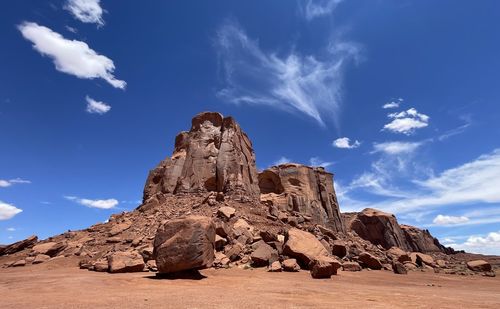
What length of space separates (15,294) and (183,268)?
6.69 meters

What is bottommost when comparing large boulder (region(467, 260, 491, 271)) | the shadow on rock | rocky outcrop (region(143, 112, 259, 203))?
the shadow on rock

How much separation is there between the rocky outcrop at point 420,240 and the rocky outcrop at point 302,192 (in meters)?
35.6

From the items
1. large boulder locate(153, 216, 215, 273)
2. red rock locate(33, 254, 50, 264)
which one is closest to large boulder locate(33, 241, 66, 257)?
red rock locate(33, 254, 50, 264)

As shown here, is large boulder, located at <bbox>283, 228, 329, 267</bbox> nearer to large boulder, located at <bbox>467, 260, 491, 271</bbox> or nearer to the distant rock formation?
large boulder, located at <bbox>467, 260, 491, 271</bbox>

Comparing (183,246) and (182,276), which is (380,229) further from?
(183,246)

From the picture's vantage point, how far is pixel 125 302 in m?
8.91

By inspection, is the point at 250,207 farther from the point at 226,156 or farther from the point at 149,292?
the point at 149,292

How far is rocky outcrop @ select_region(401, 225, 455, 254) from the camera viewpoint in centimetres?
8294

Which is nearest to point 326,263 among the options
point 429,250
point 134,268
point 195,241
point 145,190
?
point 195,241

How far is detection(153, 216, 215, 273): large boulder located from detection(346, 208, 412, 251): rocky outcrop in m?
64.0

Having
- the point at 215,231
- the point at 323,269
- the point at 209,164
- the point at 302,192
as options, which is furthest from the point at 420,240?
the point at 215,231

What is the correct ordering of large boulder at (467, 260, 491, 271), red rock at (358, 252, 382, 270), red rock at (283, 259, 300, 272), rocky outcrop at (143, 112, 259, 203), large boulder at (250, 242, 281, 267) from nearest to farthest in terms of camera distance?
red rock at (283, 259, 300, 272) < large boulder at (250, 242, 281, 267) < red rock at (358, 252, 382, 270) < large boulder at (467, 260, 491, 271) < rocky outcrop at (143, 112, 259, 203)

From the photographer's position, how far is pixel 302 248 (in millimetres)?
21766

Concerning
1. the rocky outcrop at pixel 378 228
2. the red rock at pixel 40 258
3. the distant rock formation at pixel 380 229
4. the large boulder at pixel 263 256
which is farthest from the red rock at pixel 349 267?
the rocky outcrop at pixel 378 228
